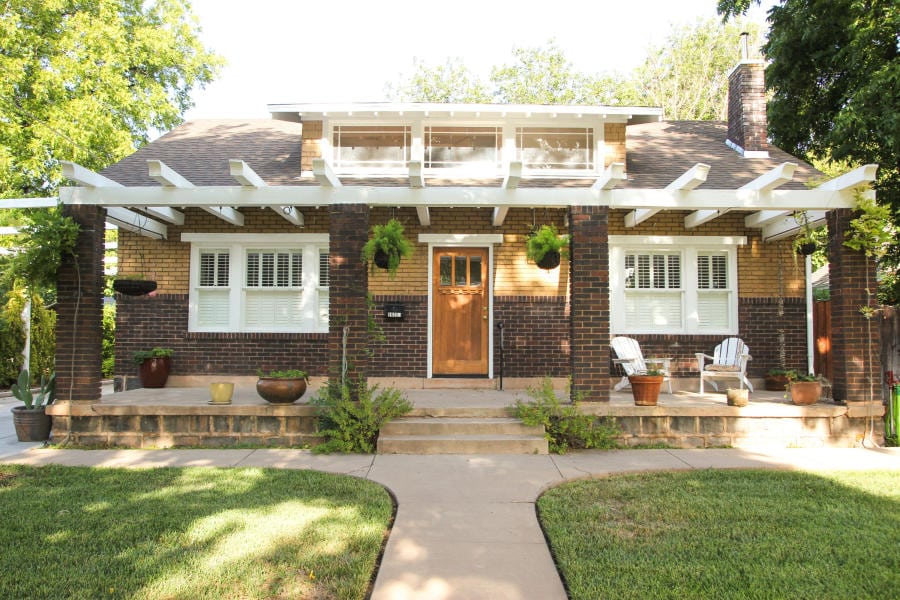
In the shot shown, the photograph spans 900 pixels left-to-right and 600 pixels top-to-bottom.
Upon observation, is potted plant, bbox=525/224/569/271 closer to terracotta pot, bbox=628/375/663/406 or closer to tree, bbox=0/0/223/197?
terracotta pot, bbox=628/375/663/406

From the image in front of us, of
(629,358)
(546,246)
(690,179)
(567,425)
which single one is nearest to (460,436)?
(567,425)

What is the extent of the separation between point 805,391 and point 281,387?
618 cm

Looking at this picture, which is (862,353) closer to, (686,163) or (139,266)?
(686,163)

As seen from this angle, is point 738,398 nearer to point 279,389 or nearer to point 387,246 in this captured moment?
point 387,246

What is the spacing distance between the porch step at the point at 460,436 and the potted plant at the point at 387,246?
5.87ft

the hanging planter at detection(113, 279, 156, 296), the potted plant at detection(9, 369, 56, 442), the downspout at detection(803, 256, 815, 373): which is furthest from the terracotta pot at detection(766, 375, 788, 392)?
the potted plant at detection(9, 369, 56, 442)

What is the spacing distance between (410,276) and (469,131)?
2.56 metres

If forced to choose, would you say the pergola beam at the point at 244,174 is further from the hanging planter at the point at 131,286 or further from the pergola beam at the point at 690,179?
the pergola beam at the point at 690,179

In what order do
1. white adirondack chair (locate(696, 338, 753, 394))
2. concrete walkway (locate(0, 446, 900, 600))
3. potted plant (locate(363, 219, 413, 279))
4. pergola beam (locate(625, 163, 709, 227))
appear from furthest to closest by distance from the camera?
white adirondack chair (locate(696, 338, 753, 394)) → potted plant (locate(363, 219, 413, 279)) → pergola beam (locate(625, 163, 709, 227)) → concrete walkway (locate(0, 446, 900, 600))

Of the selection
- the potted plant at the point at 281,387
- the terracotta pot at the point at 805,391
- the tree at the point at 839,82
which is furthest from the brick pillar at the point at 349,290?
the tree at the point at 839,82

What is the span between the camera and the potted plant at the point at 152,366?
849 cm

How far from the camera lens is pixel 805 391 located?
21.8 ft

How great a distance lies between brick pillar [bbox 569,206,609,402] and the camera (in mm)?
6453

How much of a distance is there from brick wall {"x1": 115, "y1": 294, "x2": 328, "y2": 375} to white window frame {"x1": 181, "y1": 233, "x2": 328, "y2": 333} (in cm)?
12
